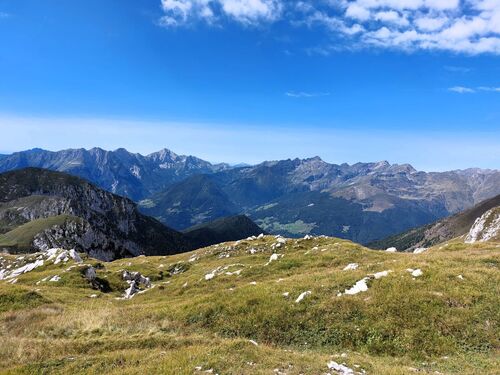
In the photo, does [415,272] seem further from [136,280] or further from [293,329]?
[136,280]

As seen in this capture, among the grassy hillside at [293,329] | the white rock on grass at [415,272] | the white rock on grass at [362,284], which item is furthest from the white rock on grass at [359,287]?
the white rock on grass at [415,272]

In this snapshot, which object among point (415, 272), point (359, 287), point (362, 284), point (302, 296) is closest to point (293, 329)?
point (302, 296)

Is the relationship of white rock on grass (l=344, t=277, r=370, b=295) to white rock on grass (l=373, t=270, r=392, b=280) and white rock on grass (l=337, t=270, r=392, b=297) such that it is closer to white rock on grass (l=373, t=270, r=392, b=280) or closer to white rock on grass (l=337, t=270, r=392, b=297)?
white rock on grass (l=337, t=270, r=392, b=297)

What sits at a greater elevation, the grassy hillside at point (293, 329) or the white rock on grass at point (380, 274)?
the white rock on grass at point (380, 274)

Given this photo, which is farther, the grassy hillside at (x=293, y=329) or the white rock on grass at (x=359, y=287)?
the white rock on grass at (x=359, y=287)

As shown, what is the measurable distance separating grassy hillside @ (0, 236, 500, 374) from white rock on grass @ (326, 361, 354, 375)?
0.48 metres

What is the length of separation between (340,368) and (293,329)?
713 centimetres

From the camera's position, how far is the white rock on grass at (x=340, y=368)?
1502 centimetres

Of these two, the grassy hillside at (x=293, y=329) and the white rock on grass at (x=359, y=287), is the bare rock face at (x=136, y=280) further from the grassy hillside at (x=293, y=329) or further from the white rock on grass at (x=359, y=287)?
the white rock on grass at (x=359, y=287)

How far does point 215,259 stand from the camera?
68.3 meters

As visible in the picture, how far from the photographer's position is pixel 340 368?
1535 centimetres

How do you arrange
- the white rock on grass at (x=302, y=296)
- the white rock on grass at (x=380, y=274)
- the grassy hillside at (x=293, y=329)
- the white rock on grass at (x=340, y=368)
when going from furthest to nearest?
the white rock on grass at (x=380, y=274), the white rock on grass at (x=302, y=296), the grassy hillside at (x=293, y=329), the white rock on grass at (x=340, y=368)

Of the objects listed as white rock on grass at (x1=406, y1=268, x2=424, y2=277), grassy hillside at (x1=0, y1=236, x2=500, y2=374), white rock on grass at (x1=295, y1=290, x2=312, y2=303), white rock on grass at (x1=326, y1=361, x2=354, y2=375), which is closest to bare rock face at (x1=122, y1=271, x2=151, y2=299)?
grassy hillside at (x1=0, y1=236, x2=500, y2=374)

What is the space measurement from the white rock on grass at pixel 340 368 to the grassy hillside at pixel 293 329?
479mm
